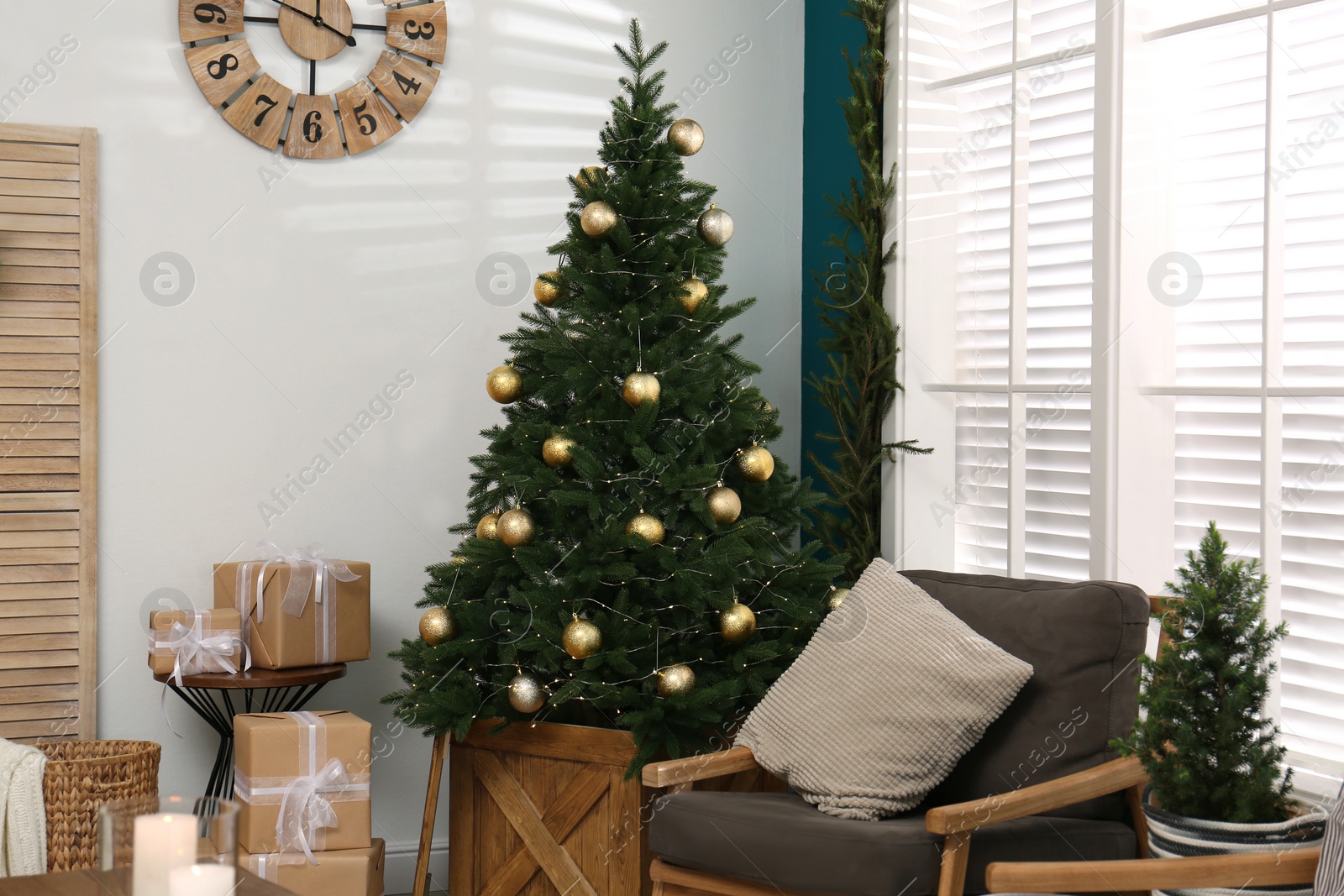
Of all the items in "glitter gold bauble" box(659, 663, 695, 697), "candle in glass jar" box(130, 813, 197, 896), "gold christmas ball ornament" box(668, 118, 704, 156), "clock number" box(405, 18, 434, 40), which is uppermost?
"clock number" box(405, 18, 434, 40)

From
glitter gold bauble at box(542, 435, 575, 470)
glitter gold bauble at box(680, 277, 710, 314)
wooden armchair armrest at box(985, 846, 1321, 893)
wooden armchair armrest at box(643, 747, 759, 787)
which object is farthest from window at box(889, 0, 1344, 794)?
glitter gold bauble at box(542, 435, 575, 470)

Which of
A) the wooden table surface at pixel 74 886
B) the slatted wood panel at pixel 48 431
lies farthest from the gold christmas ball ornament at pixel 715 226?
the wooden table surface at pixel 74 886

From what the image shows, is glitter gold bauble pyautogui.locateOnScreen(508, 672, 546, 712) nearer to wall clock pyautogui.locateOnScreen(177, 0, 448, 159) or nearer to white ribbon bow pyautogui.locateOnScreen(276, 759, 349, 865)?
white ribbon bow pyautogui.locateOnScreen(276, 759, 349, 865)

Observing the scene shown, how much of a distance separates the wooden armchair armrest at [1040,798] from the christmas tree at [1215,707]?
169 millimetres

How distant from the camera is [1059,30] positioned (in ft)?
9.02

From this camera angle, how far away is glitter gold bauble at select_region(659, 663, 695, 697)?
7.77ft

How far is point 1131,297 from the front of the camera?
2564mm

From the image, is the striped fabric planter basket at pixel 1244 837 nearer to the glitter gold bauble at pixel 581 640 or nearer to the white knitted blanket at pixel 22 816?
the glitter gold bauble at pixel 581 640

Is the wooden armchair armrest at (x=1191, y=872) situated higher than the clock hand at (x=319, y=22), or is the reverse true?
the clock hand at (x=319, y=22)

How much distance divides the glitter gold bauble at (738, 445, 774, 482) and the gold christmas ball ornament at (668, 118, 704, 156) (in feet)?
2.35

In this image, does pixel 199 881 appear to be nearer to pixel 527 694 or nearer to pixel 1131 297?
pixel 527 694

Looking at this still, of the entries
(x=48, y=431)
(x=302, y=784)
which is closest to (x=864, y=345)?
(x=302, y=784)

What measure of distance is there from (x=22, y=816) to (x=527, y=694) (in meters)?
1.06

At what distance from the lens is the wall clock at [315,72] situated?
2.97 metres
